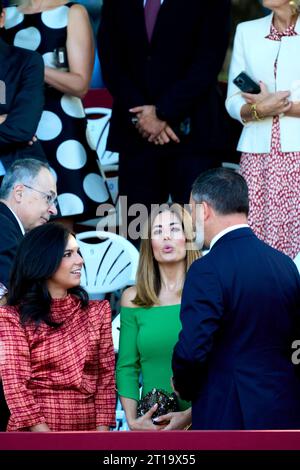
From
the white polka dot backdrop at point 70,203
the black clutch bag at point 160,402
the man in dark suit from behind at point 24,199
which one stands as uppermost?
the man in dark suit from behind at point 24,199

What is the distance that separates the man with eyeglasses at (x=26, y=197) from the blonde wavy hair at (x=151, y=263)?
48 cm

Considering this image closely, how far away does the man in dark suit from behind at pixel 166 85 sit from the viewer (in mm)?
6773

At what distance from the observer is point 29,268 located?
4965mm

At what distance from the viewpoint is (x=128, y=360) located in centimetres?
547

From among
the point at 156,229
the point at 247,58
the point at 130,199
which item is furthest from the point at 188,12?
the point at 156,229

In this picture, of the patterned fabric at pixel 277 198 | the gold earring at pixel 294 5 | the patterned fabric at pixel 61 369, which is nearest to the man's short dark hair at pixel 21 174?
the patterned fabric at pixel 61 369

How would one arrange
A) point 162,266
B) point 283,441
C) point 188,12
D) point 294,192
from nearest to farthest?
point 283,441
point 162,266
point 294,192
point 188,12

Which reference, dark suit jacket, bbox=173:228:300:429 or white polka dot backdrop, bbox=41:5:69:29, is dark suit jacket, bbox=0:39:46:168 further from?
dark suit jacket, bbox=173:228:300:429

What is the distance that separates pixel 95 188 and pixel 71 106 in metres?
0.49

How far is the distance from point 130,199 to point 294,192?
3.30 ft

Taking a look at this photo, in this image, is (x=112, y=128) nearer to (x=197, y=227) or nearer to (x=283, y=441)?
(x=197, y=227)

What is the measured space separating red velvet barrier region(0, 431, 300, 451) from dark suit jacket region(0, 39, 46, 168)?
9.75 feet

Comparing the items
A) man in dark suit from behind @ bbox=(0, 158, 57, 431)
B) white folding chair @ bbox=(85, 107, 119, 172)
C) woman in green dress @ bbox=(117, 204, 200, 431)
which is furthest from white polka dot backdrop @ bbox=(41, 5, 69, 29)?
woman in green dress @ bbox=(117, 204, 200, 431)

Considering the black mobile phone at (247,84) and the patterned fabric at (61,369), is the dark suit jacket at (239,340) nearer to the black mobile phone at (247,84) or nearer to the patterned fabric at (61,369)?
the patterned fabric at (61,369)
